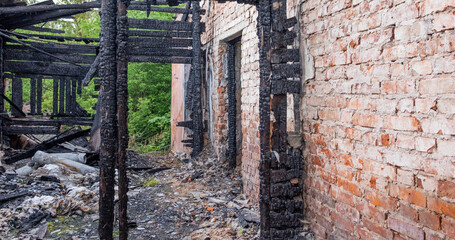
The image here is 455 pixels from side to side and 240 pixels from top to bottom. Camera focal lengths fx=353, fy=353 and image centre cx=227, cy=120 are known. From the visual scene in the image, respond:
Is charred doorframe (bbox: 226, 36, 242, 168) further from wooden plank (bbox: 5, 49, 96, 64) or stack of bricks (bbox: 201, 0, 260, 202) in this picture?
wooden plank (bbox: 5, 49, 96, 64)

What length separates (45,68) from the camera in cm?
906

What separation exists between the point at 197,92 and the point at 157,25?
1699 mm

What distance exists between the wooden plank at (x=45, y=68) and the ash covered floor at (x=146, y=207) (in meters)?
3.64

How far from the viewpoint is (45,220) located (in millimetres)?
4418

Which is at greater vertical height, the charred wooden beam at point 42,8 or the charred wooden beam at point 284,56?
the charred wooden beam at point 42,8

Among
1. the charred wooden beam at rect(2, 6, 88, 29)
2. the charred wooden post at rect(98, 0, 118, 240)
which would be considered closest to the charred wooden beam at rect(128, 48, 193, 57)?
the charred wooden beam at rect(2, 6, 88, 29)

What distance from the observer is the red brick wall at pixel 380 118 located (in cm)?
206

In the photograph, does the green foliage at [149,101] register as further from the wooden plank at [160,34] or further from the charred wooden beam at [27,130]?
the wooden plank at [160,34]

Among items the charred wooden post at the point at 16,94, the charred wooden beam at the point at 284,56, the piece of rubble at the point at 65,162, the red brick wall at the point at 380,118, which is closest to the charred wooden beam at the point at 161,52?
the piece of rubble at the point at 65,162

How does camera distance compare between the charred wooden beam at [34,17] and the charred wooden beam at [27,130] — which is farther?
the charred wooden beam at [27,130]

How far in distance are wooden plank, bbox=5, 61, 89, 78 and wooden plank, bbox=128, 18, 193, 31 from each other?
2874 millimetres

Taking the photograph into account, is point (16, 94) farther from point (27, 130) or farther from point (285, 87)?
point (285, 87)

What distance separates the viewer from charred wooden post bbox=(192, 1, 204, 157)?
7.89 meters

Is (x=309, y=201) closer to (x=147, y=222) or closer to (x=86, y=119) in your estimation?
(x=147, y=222)
